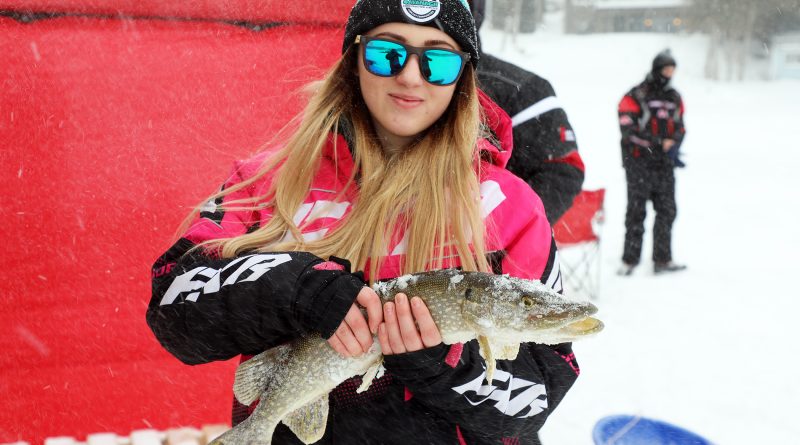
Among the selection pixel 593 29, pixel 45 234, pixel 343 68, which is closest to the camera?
pixel 343 68

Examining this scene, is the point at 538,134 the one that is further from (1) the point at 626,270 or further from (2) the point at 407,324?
(1) the point at 626,270

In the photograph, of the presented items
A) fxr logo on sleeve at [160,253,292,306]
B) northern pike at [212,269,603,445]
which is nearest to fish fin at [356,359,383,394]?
northern pike at [212,269,603,445]

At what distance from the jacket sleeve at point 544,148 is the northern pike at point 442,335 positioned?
2205mm

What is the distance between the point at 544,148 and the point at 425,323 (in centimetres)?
239

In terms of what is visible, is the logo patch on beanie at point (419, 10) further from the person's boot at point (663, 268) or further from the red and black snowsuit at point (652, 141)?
the person's boot at point (663, 268)

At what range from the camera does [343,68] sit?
7.18 feet

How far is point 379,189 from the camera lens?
202 cm

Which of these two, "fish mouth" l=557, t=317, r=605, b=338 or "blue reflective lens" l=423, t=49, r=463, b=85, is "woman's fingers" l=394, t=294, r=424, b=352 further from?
"blue reflective lens" l=423, t=49, r=463, b=85

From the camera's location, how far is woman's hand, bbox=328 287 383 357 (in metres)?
1.50

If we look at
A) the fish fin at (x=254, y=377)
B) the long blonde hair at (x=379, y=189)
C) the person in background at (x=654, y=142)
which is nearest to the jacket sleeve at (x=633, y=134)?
the person in background at (x=654, y=142)

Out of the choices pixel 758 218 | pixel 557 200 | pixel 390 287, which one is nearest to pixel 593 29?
pixel 758 218

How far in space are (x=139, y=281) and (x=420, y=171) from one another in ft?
8.09

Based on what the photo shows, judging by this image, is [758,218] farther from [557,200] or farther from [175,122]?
[175,122]

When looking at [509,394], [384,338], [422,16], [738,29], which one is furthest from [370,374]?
[738,29]
